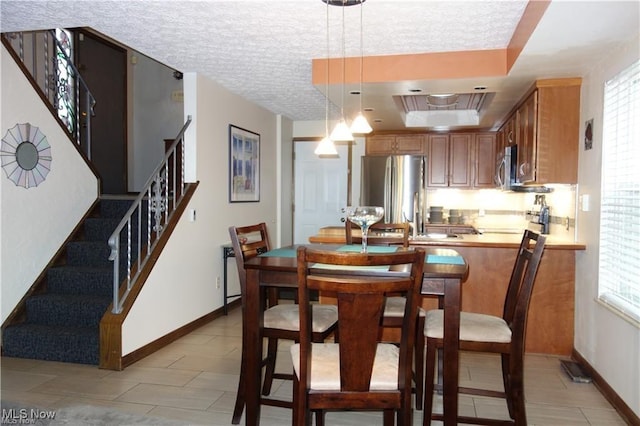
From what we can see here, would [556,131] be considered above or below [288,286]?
above

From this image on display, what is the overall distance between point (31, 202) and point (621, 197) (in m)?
4.22

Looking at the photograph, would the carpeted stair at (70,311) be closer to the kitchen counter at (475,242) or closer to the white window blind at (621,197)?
the kitchen counter at (475,242)

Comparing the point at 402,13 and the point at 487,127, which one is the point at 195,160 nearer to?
the point at 402,13

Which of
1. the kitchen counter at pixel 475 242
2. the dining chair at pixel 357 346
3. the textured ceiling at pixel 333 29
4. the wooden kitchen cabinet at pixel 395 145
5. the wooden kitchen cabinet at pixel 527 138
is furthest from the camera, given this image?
the wooden kitchen cabinet at pixel 395 145

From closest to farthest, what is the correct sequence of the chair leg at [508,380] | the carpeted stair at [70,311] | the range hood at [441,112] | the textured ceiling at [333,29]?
1. the chair leg at [508,380]
2. the textured ceiling at [333,29]
3. the carpeted stair at [70,311]
4. the range hood at [441,112]

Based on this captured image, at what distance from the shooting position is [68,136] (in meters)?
4.11

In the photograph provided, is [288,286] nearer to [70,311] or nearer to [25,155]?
[70,311]

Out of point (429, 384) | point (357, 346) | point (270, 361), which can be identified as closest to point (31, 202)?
point (270, 361)

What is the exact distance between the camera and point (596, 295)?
125 inches

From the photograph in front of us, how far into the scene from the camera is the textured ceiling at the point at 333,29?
2.70m

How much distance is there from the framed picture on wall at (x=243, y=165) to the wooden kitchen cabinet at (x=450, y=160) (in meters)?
2.45

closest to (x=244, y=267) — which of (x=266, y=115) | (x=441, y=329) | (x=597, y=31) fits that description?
(x=441, y=329)

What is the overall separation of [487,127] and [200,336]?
439 cm

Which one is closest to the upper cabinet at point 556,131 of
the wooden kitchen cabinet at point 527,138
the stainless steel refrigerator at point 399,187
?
the wooden kitchen cabinet at point 527,138
